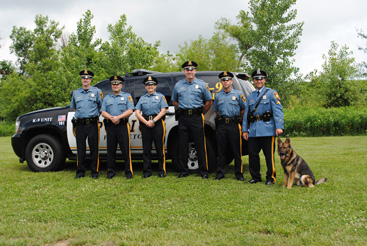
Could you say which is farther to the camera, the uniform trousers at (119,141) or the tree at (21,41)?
the tree at (21,41)

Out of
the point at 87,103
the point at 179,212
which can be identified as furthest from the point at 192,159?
the point at 179,212

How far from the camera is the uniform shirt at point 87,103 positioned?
6.11 m

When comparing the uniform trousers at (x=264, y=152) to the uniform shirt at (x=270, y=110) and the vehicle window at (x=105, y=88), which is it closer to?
the uniform shirt at (x=270, y=110)

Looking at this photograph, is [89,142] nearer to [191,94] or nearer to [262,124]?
[191,94]

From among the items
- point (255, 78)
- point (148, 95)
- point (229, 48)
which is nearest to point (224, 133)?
point (255, 78)

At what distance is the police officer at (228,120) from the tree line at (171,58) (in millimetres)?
14216

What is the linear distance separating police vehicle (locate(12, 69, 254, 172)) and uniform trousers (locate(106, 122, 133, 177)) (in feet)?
0.92

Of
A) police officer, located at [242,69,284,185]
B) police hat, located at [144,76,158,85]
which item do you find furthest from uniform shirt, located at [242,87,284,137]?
police hat, located at [144,76,158,85]

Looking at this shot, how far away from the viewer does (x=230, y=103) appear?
5762mm

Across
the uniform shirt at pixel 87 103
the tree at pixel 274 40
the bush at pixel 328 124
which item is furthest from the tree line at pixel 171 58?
the uniform shirt at pixel 87 103

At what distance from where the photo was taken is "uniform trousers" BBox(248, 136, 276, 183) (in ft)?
18.0

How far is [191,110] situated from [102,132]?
1.89m

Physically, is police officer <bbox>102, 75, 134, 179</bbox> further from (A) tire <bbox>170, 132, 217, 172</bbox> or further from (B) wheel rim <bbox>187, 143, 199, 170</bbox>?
(B) wheel rim <bbox>187, 143, 199, 170</bbox>

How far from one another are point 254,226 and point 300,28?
26327 mm
